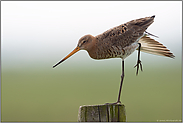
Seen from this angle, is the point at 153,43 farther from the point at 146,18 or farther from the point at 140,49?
the point at 146,18

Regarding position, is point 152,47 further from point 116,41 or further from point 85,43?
point 85,43

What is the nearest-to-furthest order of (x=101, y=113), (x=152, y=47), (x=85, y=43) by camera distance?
(x=101, y=113)
(x=85, y=43)
(x=152, y=47)

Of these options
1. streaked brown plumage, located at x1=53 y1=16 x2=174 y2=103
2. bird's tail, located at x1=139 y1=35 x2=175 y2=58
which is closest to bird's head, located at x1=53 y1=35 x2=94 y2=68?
streaked brown plumage, located at x1=53 y1=16 x2=174 y2=103

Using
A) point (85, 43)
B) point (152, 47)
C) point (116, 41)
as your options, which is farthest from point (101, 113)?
point (152, 47)

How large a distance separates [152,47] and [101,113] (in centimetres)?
315

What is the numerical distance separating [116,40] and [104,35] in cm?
33

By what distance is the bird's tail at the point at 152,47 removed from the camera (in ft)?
19.1

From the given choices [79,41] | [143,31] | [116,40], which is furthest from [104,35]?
[143,31]

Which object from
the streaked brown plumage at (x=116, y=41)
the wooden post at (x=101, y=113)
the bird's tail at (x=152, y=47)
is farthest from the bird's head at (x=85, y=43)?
the wooden post at (x=101, y=113)

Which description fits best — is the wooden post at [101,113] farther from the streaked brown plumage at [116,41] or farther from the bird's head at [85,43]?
the bird's head at [85,43]

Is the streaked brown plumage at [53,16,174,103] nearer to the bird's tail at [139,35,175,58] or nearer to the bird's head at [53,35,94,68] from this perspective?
the bird's head at [53,35,94,68]

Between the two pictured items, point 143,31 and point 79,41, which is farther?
point 143,31

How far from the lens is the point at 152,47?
19.4 ft

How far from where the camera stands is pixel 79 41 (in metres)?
4.94
